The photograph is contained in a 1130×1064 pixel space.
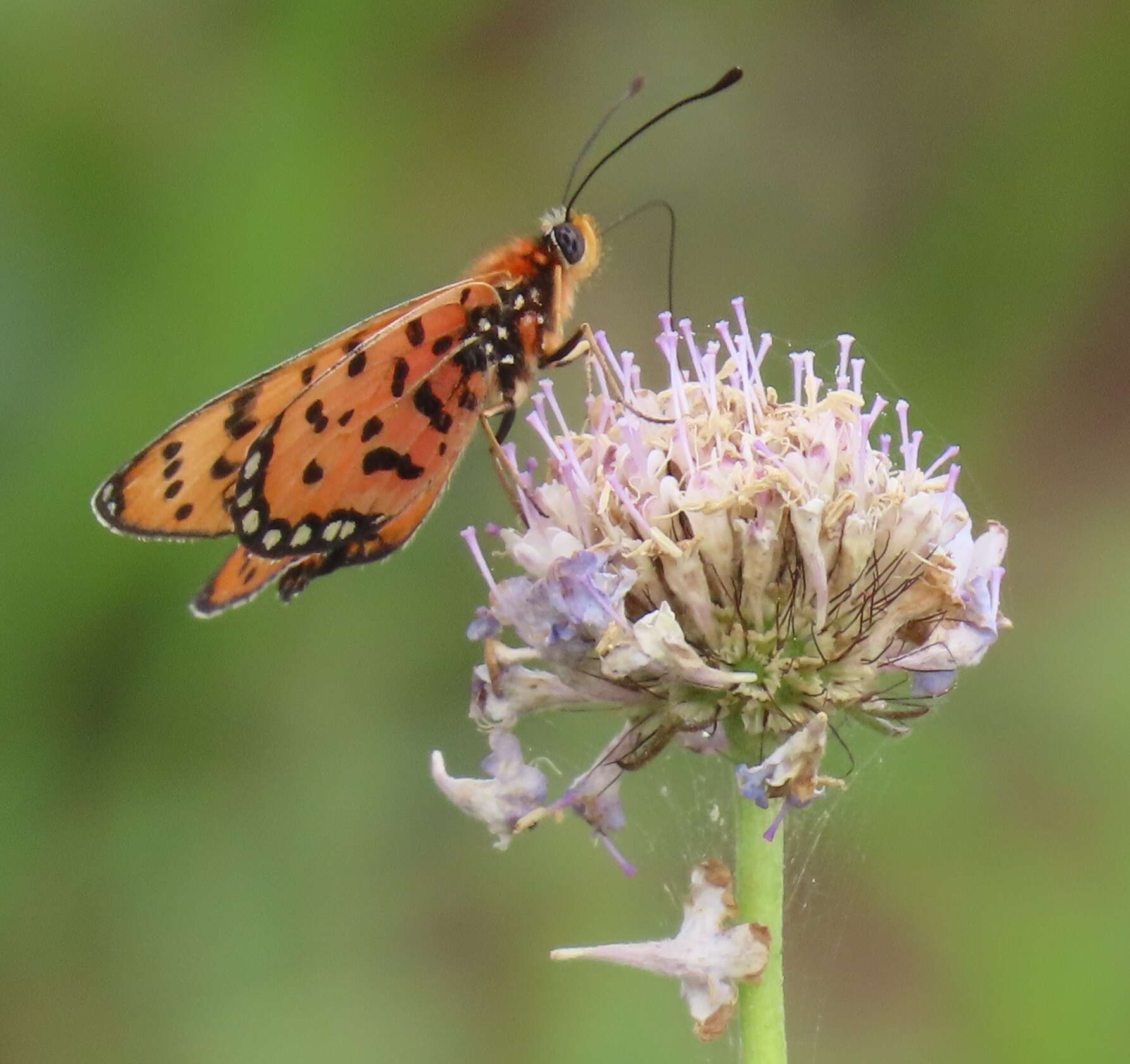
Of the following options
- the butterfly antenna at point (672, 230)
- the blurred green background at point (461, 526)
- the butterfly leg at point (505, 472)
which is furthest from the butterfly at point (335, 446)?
the blurred green background at point (461, 526)

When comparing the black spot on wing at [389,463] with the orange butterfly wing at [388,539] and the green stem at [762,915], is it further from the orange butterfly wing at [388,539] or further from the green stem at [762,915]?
the green stem at [762,915]

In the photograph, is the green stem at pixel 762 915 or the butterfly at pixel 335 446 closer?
the green stem at pixel 762 915

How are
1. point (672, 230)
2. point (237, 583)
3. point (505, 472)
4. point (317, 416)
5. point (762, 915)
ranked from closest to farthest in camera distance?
point (762, 915), point (505, 472), point (317, 416), point (237, 583), point (672, 230)

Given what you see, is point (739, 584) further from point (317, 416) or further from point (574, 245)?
point (574, 245)

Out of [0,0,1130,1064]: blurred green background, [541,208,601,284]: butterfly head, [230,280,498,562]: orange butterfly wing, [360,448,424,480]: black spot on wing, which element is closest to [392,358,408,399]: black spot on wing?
[230,280,498,562]: orange butterfly wing

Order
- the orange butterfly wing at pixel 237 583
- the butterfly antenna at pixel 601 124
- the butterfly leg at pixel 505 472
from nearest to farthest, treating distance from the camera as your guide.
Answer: the butterfly leg at pixel 505 472, the orange butterfly wing at pixel 237 583, the butterfly antenna at pixel 601 124

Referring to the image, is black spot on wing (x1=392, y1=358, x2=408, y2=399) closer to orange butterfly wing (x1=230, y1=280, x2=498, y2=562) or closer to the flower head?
orange butterfly wing (x1=230, y1=280, x2=498, y2=562)

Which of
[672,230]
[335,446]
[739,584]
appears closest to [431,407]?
[335,446]
